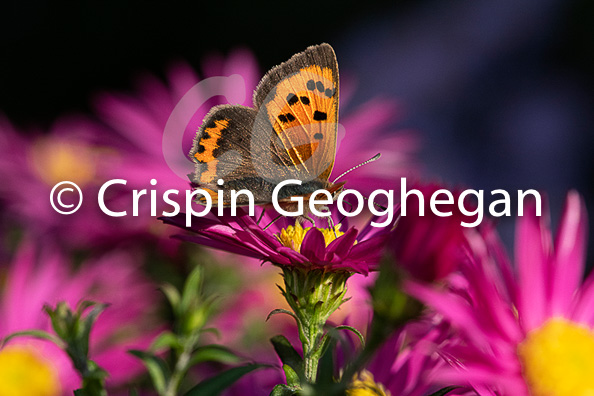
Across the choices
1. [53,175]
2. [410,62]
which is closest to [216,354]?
[53,175]

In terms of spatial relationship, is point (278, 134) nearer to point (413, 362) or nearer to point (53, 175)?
point (413, 362)

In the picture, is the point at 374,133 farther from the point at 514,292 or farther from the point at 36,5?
the point at 36,5

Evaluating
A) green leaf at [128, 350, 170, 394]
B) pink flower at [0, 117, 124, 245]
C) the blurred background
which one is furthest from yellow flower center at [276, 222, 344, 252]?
the blurred background

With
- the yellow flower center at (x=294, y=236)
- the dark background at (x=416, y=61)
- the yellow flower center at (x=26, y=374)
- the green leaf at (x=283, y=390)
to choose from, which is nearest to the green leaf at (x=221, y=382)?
the green leaf at (x=283, y=390)

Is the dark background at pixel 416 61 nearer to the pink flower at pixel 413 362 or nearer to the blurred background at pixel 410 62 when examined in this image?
the blurred background at pixel 410 62

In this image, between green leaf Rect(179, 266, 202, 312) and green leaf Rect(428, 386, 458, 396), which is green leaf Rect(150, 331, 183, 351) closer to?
green leaf Rect(179, 266, 202, 312)

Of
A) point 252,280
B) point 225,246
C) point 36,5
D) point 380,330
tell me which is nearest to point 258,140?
point 225,246

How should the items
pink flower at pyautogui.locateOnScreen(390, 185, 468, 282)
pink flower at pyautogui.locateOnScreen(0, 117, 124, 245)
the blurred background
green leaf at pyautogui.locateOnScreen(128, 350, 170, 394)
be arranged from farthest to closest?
the blurred background → pink flower at pyautogui.locateOnScreen(0, 117, 124, 245) → green leaf at pyautogui.locateOnScreen(128, 350, 170, 394) → pink flower at pyautogui.locateOnScreen(390, 185, 468, 282)
